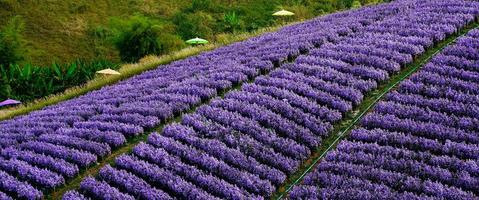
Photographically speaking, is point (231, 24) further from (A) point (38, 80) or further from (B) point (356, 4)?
(A) point (38, 80)

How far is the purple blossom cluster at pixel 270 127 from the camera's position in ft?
40.6

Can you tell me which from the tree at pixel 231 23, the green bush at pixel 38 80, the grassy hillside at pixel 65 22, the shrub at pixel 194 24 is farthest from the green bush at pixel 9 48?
the tree at pixel 231 23

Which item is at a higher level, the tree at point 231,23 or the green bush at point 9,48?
the green bush at point 9,48

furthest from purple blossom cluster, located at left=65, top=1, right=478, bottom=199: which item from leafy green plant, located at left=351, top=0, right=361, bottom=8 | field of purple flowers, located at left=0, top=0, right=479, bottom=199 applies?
leafy green plant, located at left=351, top=0, right=361, bottom=8

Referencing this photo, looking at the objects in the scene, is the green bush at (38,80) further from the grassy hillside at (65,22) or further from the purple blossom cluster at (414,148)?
the purple blossom cluster at (414,148)

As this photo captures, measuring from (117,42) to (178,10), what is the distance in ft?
62.8

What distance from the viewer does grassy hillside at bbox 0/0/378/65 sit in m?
45.9

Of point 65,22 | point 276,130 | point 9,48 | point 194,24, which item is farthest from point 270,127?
point 65,22

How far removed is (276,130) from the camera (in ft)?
48.1

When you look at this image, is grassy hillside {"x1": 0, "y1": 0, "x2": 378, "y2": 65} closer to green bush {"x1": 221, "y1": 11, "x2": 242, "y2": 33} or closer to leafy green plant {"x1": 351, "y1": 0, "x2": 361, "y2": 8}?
green bush {"x1": 221, "y1": 11, "x2": 242, "y2": 33}

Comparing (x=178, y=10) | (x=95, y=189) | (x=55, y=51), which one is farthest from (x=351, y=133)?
(x=178, y=10)

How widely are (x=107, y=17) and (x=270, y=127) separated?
39738 mm

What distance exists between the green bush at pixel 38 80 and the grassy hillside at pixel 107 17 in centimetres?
1230

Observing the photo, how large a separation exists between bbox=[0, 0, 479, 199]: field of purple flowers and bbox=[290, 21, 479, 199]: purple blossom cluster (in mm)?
28
